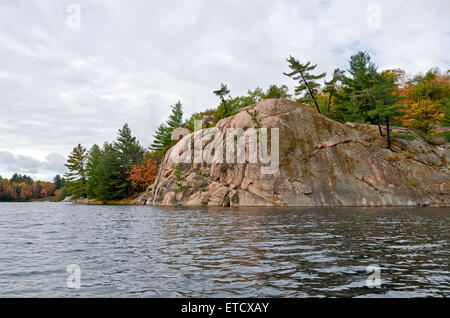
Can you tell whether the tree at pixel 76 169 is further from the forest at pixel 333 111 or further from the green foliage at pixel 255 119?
the green foliage at pixel 255 119

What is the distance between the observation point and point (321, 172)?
40.8 metres

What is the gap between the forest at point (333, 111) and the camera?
4647 centimetres

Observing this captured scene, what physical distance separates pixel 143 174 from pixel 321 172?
42892 millimetres

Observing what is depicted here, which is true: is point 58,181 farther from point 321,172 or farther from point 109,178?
point 321,172

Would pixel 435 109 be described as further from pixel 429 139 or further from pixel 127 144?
pixel 127 144

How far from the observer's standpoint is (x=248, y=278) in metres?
7.62

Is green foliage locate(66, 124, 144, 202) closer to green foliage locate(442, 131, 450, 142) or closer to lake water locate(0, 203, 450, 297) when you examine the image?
lake water locate(0, 203, 450, 297)

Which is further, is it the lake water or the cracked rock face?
the cracked rock face

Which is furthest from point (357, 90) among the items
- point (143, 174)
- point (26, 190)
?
point (26, 190)

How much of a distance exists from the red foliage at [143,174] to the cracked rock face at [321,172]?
766 inches

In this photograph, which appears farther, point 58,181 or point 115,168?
point 58,181

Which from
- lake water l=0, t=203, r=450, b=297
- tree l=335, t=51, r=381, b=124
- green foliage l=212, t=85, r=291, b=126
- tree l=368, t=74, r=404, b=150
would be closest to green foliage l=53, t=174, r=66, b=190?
green foliage l=212, t=85, r=291, b=126

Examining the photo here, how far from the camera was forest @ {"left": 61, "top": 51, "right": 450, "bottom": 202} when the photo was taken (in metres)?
46.5
